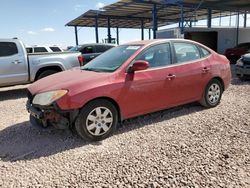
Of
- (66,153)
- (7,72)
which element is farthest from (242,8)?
(66,153)

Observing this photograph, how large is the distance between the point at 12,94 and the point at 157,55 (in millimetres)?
5735

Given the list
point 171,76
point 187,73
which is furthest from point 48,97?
point 187,73

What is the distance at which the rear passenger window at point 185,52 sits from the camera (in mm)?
5398

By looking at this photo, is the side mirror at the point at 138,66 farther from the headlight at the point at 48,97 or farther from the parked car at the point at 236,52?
the parked car at the point at 236,52

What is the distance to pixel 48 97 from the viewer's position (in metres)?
4.15

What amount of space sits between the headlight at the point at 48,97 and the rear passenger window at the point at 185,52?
247cm

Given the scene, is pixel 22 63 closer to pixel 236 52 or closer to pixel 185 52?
pixel 185 52

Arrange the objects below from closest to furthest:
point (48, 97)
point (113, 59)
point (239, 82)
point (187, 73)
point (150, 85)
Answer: point (48, 97) → point (150, 85) → point (113, 59) → point (187, 73) → point (239, 82)

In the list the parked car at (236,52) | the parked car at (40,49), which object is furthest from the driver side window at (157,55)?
the parked car at (236,52)

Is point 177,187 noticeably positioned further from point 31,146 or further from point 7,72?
point 7,72

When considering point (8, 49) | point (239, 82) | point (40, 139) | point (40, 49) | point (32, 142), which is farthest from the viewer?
point (40, 49)

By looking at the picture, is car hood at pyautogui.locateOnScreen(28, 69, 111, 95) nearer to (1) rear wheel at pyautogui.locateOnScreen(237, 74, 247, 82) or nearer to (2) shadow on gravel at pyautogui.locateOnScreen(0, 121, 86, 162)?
(2) shadow on gravel at pyautogui.locateOnScreen(0, 121, 86, 162)

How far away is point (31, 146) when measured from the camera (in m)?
4.27

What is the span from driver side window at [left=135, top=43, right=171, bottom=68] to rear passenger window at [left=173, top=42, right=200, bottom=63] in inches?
9.1
